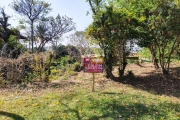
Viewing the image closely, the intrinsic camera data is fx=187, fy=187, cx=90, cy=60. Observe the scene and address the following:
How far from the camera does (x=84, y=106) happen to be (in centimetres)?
482

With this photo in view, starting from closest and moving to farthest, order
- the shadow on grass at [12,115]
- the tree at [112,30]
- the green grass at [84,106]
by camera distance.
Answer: the shadow on grass at [12,115] → the green grass at [84,106] → the tree at [112,30]

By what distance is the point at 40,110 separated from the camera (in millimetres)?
4590

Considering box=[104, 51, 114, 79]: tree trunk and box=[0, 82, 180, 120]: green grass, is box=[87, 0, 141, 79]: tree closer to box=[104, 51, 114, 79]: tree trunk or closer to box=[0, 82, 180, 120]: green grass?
box=[104, 51, 114, 79]: tree trunk

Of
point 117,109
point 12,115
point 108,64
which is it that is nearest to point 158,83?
point 108,64

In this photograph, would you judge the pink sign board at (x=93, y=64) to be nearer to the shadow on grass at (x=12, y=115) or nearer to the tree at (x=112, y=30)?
the tree at (x=112, y=30)

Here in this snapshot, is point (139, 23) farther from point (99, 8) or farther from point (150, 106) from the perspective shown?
point (150, 106)

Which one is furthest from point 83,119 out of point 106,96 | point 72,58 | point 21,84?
point 72,58

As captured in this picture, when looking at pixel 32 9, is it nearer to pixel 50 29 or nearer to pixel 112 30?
pixel 50 29

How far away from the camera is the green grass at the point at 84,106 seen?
427 centimetres

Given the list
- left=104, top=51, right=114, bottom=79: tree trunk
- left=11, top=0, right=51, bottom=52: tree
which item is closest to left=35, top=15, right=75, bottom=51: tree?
left=11, top=0, right=51, bottom=52: tree

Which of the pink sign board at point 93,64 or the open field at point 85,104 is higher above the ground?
the pink sign board at point 93,64

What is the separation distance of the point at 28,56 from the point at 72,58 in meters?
6.16

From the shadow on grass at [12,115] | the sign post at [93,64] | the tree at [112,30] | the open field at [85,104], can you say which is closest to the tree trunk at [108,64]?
the tree at [112,30]

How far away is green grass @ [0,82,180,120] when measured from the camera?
427 centimetres
